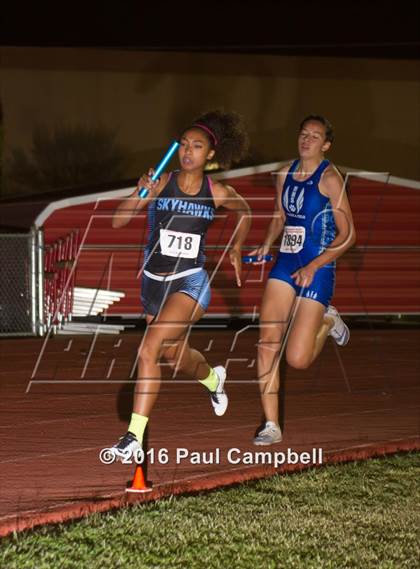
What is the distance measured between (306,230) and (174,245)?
112 cm

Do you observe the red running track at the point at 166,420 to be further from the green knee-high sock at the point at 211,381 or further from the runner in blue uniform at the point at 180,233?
the runner in blue uniform at the point at 180,233

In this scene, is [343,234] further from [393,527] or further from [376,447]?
[393,527]

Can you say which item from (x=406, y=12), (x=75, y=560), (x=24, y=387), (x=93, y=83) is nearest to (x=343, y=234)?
(x=75, y=560)

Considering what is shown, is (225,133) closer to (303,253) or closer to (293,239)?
(293,239)

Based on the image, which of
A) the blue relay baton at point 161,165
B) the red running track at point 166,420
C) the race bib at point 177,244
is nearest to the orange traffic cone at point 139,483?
the red running track at point 166,420

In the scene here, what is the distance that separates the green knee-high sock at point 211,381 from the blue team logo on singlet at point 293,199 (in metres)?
1.55

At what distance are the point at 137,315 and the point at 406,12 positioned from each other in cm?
1505

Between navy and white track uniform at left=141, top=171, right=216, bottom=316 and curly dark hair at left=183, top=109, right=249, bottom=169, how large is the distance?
41 cm

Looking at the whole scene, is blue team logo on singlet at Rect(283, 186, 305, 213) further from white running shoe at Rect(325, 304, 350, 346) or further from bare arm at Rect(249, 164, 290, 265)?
white running shoe at Rect(325, 304, 350, 346)

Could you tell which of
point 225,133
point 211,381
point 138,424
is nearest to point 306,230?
point 225,133

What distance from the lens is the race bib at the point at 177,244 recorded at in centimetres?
877

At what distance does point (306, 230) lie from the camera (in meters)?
9.36

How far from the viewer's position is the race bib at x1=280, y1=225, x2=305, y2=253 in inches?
368

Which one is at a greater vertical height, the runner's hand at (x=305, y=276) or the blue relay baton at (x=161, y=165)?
the blue relay baton at (x=161, y=165)
